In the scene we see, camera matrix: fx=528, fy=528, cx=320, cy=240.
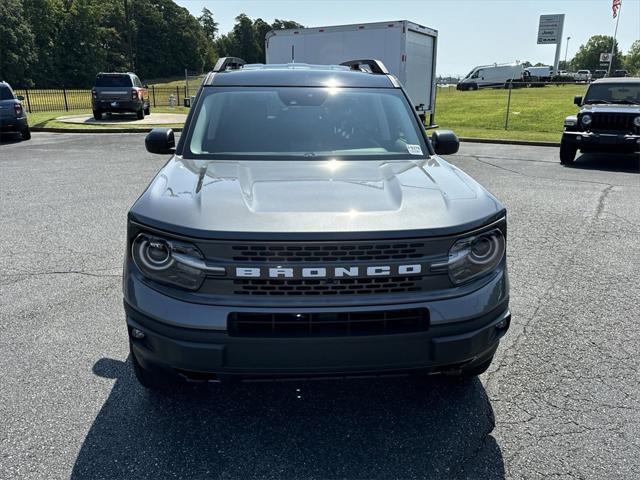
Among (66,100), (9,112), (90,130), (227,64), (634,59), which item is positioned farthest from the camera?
(634,59)

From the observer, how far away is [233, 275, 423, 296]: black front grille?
86.0 inches

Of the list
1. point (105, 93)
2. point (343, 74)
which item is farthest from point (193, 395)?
point (105, 93)

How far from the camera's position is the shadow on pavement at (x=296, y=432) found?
2.38 meters

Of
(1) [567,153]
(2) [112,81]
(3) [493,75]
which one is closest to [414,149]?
(1) [567,153]

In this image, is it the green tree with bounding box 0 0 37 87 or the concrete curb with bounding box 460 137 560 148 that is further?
the green tree with bounding box 0 0 37 87

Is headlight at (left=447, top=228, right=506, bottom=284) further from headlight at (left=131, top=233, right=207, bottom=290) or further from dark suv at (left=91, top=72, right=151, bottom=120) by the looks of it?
dark suv at (left=91, top=72, right=151, bottom=120)

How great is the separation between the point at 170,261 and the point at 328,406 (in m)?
1.23

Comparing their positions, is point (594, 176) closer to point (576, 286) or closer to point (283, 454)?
point (576, 286)

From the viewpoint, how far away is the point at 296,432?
264cm

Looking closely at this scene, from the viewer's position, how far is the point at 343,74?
13.6 feet

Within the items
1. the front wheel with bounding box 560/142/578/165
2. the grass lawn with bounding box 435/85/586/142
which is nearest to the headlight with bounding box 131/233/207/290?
the front wheel with bounding box 560/142/578/165

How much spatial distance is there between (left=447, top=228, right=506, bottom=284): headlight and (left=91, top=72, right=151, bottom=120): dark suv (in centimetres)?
2218

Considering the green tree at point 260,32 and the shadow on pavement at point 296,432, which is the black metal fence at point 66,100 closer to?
the shadow on pavement at point 296,432

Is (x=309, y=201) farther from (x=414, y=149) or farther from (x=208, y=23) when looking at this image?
(x=208, y=23)
